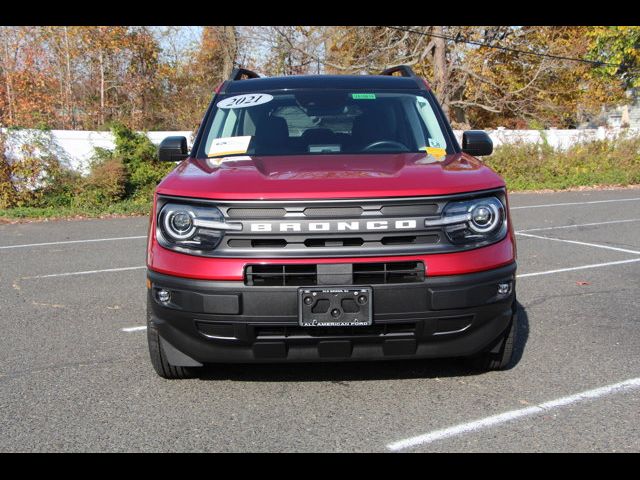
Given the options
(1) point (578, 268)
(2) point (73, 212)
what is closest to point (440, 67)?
(2) point (73, 212)

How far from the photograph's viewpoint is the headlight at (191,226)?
3754 millimetres

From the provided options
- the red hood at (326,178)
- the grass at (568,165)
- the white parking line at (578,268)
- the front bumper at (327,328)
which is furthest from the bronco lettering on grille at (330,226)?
the grass at (568,165)

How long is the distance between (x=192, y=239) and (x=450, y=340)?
4.91ft

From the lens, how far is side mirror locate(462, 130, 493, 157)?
514cm

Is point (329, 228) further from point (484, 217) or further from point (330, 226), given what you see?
point (484, 217)

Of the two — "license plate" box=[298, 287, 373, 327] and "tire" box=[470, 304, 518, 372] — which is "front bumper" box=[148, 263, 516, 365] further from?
→ "tire" box=[470, 304, 518, 372]

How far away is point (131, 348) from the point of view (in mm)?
5074

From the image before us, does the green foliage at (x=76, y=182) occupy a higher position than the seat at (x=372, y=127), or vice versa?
the seat at (x=372, y=127)

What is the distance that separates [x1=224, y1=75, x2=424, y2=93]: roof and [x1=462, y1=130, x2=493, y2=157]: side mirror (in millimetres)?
584

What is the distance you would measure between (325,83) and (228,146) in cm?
110

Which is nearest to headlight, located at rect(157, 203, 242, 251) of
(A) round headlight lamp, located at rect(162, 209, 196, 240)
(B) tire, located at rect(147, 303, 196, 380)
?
(A) round headlight lamp, located at rect(162, 209, 196, 240)

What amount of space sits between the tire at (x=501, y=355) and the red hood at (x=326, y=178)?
2.85 ft

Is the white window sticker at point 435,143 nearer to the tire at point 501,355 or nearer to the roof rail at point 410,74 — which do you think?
the roof rail at point 410,74

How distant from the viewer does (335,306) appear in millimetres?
3633
